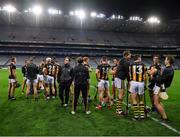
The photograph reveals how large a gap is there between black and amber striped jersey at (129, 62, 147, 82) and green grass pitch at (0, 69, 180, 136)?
5.42 feet

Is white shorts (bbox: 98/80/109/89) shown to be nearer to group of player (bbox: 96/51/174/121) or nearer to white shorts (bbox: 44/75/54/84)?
→ group of player (bbox: 96/51/174/121)

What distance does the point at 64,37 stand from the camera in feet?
227

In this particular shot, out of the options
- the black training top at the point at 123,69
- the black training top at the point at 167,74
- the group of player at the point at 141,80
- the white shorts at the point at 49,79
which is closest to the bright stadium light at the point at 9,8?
the white shorts at the point at 49,79

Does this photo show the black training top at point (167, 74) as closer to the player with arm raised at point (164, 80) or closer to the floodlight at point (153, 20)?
the player with arm raised at point (164, 80)

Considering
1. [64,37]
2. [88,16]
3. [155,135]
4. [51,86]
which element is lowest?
[155,135]

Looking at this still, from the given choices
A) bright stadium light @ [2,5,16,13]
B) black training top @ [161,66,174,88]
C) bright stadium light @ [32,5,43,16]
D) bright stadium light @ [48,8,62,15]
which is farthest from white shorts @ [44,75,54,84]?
bright stadium light @ [48,8,62,15]

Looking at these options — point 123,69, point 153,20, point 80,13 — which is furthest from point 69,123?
point 153,20

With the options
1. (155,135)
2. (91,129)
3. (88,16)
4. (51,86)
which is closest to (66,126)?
(91,129)

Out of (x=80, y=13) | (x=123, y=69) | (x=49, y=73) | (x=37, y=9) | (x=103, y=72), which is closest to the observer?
(x=123, y=69)

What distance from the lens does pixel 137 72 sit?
9.81 meters

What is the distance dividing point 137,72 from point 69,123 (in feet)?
10.8

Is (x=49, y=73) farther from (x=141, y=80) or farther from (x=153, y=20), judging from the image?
(x=153, y=20)

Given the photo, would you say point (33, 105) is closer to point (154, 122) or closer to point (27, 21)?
point (154, 122)

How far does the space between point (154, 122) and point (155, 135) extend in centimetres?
159
